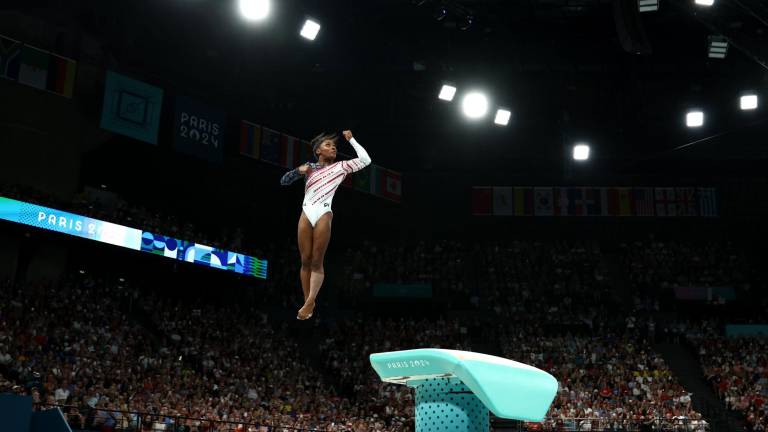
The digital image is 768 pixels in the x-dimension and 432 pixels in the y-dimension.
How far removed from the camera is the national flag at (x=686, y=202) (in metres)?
32.0

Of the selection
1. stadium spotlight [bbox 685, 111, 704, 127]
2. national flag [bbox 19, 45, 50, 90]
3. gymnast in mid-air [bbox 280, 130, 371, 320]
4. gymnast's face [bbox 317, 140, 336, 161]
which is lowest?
gymnast in mid-air [bbox 280, 130, 371, 320]

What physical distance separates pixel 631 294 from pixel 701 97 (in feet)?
28.8

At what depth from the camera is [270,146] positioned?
27109mm

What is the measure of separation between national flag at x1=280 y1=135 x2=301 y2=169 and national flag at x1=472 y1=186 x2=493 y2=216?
29.8 feet

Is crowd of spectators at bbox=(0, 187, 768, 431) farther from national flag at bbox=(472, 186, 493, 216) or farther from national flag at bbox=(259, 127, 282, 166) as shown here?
national flag at bbox=(259, 127, 282, 166)

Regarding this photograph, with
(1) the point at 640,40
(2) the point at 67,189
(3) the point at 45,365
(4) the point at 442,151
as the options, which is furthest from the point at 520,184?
(3) the point at 45,365

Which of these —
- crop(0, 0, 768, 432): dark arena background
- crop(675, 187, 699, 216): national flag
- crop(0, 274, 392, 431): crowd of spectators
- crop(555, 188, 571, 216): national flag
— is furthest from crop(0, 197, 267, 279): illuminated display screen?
crop(675, 187, 699, 216): national flag

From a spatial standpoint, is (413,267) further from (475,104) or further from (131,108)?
(131,108)

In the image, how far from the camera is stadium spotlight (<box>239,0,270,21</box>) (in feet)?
50.8

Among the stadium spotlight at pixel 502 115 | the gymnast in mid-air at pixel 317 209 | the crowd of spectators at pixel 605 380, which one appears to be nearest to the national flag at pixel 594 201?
the crowd of spectators at pixel 605 380

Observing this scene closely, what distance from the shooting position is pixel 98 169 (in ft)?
90.1

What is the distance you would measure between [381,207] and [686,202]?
42.5 feet

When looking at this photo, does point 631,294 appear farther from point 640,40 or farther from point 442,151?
point 640,40

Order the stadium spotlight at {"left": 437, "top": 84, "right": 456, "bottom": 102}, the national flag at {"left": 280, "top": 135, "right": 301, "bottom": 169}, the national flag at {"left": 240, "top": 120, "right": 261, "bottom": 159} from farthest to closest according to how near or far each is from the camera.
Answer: the national flag at {"left": 280, "top": 135, "right": 301, "bottom": 169} → the national flag at {"left": 240, "top": 120, "right": 261, "bottom": 159} → the stadium spotlight at {"left": 437, "top": 84, "right": 456, "bottom": 102}
